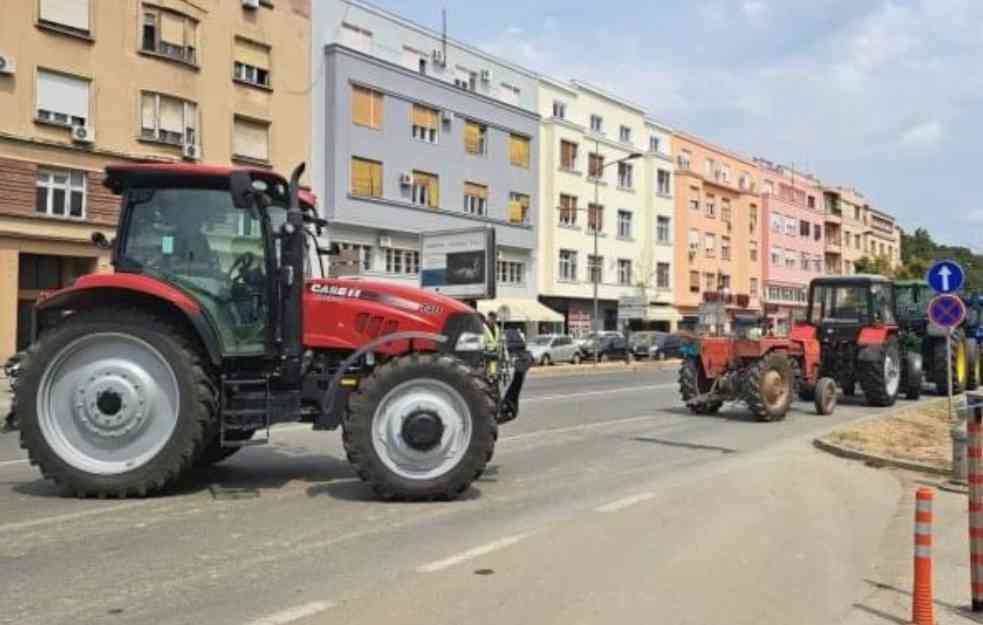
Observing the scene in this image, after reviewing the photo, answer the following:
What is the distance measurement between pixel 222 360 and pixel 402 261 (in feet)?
111

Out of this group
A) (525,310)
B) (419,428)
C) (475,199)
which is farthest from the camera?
(525,310)

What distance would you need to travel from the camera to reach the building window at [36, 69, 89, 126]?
93.9 ft

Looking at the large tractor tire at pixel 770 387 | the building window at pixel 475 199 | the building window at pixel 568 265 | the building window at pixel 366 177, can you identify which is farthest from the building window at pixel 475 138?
the large tractor tire at pixel 770 387

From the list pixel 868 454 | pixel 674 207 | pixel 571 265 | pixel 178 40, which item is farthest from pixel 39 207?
pixel 674 207

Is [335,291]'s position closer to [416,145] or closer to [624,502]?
[624,502]

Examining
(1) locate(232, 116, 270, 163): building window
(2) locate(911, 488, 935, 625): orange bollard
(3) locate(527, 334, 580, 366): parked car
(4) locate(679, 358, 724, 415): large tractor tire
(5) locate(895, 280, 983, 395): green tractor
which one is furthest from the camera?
Result: (3) locate(527, 334, 580, 366): parked car

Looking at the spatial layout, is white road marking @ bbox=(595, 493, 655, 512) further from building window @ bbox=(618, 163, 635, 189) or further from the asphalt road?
building window @ bbox=(618, 163, 635, 189)

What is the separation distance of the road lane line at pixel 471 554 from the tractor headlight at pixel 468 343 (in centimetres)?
210

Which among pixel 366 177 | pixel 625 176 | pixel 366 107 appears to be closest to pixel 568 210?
pixel 625 176

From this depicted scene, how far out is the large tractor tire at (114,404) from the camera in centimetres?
827

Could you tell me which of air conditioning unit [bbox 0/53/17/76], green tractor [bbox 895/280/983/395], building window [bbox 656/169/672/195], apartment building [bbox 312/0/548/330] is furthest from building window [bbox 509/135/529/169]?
green tractor [bbox 895/280/983/395]

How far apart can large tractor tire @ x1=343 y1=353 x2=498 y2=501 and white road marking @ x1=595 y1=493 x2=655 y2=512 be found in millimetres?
1174

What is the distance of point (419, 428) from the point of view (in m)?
8.20

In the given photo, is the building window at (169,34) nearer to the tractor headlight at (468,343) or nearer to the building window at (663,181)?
the tractor headlight at (468,343)
